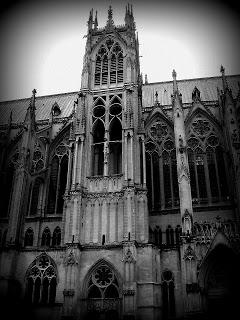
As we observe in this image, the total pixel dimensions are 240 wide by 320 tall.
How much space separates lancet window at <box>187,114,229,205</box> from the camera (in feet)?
105

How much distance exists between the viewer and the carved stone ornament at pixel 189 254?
25000 mm

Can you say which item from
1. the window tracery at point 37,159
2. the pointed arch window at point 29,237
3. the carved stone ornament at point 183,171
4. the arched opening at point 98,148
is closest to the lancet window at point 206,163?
the carved stone ornament at point 183,171

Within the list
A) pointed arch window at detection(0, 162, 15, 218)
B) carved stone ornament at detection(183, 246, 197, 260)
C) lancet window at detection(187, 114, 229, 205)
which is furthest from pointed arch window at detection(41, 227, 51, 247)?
lancet window at detection(187, 114, 229, 205)

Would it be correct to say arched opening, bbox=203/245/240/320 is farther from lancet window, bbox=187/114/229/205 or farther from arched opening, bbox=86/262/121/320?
lancet window, bbox=187/114/229/205

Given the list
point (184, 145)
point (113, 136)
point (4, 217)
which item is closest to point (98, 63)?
point (113, 136)

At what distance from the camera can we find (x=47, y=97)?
4969cm

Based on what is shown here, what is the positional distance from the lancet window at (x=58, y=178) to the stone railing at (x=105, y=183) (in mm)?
6006

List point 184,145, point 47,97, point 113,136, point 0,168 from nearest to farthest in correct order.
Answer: point 184,145
point 113,136
point 0,168
point 47,97

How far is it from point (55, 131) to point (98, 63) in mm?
8707

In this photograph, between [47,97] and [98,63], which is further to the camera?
[47,97]

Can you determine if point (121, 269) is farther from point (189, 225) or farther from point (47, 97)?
point (47, 97)

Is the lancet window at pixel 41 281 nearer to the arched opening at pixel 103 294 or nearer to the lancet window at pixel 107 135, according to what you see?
the arched opening at pixel 103 294

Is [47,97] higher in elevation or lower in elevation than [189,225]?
higher

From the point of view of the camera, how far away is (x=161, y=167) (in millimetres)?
33969
